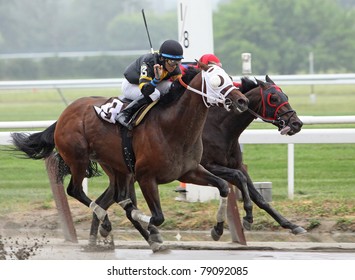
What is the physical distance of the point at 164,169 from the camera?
727 centimetres

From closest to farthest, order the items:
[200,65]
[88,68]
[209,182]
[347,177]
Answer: [200,65], [209,182], [347,177], [88,68]

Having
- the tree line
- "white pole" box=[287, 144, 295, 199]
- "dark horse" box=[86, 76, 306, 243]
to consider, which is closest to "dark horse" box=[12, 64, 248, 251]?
"dark horse" box=[86, 76, 306, 243]

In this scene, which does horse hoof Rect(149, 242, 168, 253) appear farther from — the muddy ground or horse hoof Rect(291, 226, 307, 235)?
horse hoof Rect(291, 226, 307, 235)

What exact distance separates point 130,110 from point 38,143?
4.11ft

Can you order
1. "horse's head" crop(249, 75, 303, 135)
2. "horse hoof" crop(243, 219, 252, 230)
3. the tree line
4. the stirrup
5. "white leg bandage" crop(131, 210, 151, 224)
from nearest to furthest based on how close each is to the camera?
the stirrup, "white leg bandage" crop(131, 210, 151, 224), "horse's head" crop(249, 75, 303, 135), "horse hoof" crop(243, 219, 252, 230), the tree line

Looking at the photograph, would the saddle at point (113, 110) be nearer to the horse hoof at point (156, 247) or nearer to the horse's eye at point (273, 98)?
the horse hoof at point (156, 247)

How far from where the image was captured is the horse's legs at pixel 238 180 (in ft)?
26.1

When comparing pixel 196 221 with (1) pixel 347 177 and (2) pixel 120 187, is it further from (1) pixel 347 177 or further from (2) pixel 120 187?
(1) pixel 347 177

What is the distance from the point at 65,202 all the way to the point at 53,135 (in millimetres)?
592

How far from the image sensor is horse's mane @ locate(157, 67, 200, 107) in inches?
288

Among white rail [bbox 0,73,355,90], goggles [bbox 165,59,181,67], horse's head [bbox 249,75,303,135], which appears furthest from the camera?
white rail [bbox 0,73,355,90]

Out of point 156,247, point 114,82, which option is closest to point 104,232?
point 156,247

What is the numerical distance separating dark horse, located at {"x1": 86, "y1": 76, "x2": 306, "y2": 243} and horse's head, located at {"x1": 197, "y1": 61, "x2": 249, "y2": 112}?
0.94 meters
